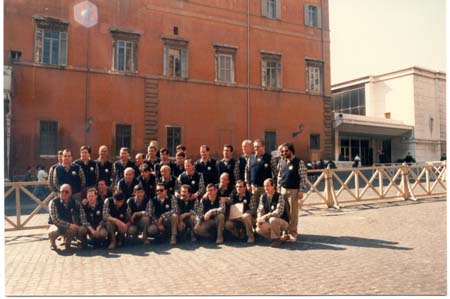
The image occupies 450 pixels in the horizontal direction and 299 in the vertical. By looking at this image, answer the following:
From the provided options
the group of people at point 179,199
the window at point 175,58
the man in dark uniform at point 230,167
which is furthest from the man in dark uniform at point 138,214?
the window at point 175,58

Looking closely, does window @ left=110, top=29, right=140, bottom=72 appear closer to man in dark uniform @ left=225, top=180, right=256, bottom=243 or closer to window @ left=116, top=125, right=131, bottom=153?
window @ left=116, top=125, right=131, bottom=153

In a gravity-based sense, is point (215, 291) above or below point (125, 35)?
below

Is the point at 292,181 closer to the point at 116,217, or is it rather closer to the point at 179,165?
the point at 179,165

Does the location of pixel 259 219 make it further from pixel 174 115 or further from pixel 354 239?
pixel 174 115

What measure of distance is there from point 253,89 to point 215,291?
17.1 meters

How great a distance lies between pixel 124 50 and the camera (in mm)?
17734

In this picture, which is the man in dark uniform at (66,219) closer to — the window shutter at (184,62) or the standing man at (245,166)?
the standing man at (245,166)

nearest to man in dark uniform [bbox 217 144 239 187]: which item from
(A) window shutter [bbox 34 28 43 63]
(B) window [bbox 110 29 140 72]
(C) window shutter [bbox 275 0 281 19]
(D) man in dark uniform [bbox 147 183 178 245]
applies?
(D) man in dark uniform [bbox 147 183 178 245]

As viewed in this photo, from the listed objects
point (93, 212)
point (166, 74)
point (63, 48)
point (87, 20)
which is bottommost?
point (93, 212)

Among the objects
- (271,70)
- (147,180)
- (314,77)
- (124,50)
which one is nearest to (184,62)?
(124,50)

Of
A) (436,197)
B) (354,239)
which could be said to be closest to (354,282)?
(354,239)

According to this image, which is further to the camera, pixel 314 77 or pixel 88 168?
pixel 314 77

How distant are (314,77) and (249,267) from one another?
19275 mm

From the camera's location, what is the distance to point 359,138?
89.1 feet
